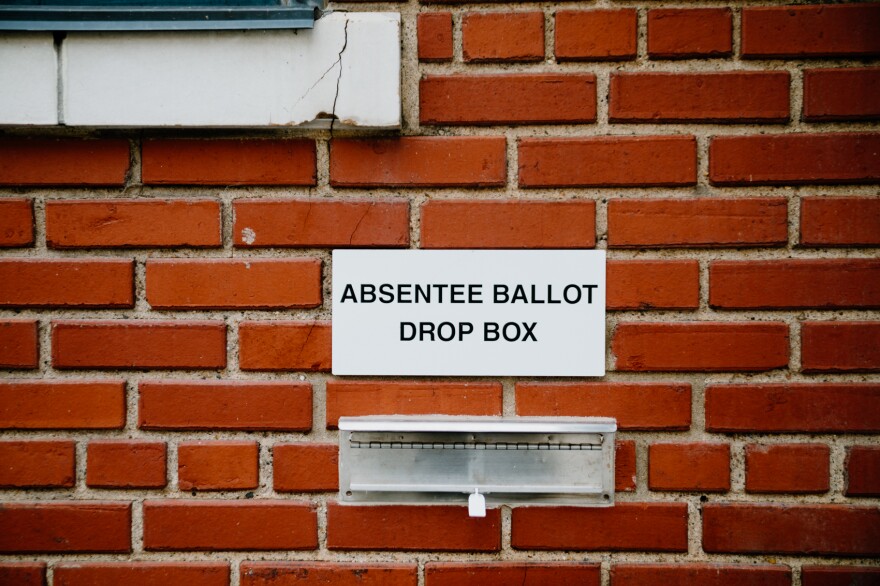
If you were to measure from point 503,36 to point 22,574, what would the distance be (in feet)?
4.70

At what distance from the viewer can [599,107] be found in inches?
44.2

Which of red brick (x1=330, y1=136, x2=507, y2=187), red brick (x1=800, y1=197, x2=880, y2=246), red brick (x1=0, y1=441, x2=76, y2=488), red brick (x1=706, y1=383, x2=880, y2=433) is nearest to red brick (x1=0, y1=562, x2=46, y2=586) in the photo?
red brick (x1=0, y1=441, x2=76, y2=488)

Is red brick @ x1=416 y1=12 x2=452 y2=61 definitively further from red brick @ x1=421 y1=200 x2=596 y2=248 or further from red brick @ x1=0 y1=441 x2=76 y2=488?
red brick @ x1=0 y1=441 x2=76 y2=488

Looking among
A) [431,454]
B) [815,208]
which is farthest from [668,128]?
[431,454]

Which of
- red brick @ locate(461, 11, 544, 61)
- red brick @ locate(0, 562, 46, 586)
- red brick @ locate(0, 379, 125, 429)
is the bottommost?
Result: red brick @ locate(0, 562, 46, 586)

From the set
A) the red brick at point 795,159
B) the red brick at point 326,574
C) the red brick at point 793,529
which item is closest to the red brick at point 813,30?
the red brick at point 795,159

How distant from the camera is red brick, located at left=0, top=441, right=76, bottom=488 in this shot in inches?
45.4

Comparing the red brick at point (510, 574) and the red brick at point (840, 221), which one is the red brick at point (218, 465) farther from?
the red brick at point (840, 221)

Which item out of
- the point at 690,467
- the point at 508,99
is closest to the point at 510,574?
the point at 690,467

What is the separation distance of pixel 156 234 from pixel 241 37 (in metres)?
0.41

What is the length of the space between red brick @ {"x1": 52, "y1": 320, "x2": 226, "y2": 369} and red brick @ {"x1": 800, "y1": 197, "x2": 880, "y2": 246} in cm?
115

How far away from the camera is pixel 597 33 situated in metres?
1.11

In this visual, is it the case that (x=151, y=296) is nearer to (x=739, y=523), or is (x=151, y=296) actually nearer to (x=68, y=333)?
(x=68, y=333)

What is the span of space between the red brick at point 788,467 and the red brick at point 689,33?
2.54 feet
